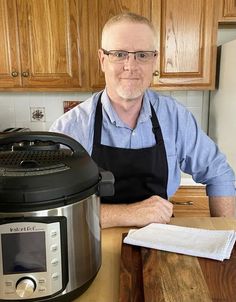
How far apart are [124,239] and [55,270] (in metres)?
0.23

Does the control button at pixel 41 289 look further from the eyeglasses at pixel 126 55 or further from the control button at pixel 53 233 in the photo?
the eyeglasses at pixel 126 55

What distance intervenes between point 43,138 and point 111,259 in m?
0.28

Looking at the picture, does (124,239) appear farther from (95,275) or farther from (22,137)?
(22,137)

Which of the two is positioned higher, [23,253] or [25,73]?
[25,73]

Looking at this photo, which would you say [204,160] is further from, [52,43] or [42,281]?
[52,43]

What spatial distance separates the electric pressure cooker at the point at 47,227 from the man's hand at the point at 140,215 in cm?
26

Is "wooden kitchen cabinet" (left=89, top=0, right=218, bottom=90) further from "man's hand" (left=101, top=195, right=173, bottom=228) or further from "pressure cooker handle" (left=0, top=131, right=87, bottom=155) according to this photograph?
"pressure cooker handle" (left=0, top=131, right=87, bottom=155)

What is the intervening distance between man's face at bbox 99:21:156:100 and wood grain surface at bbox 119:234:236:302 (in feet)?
1.92

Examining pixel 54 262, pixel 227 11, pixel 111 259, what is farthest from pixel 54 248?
pixel 227 11

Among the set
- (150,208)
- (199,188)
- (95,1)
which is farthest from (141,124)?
(95,1)

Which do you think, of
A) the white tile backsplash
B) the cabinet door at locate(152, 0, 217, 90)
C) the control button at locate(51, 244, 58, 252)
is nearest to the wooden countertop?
the control button at locate(51, 244, 58, 252)

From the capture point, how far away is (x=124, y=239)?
0.67m

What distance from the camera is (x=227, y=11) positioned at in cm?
169

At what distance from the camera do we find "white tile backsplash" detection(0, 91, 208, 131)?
2068 mm
